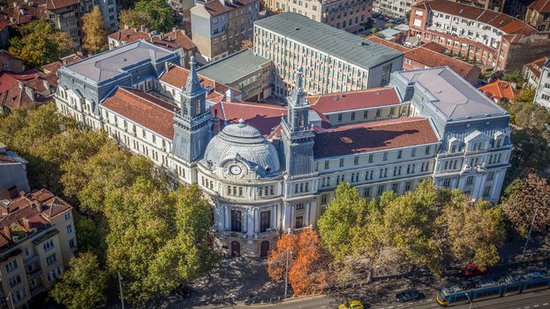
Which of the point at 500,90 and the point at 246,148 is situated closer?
the point at 246,148

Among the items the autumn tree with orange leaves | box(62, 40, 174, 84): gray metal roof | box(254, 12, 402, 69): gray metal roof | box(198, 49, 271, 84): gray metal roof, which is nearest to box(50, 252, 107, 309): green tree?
the autumn tree with orange leaves

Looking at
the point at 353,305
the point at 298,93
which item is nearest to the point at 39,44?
the point at 298,93

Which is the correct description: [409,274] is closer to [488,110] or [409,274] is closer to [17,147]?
[488,110]

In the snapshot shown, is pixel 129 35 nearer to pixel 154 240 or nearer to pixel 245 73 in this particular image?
pixel 245 73

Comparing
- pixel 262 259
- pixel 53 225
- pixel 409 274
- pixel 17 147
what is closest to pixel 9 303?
pixel 53 225

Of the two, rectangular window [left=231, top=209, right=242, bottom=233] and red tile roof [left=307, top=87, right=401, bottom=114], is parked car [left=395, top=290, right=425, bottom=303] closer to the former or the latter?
rectangular window [left=231, top=209, right=242, bottom=233]

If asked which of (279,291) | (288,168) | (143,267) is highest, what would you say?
(288,168)

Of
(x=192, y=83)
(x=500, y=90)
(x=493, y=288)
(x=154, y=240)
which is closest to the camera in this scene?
(x=154, y=240)
